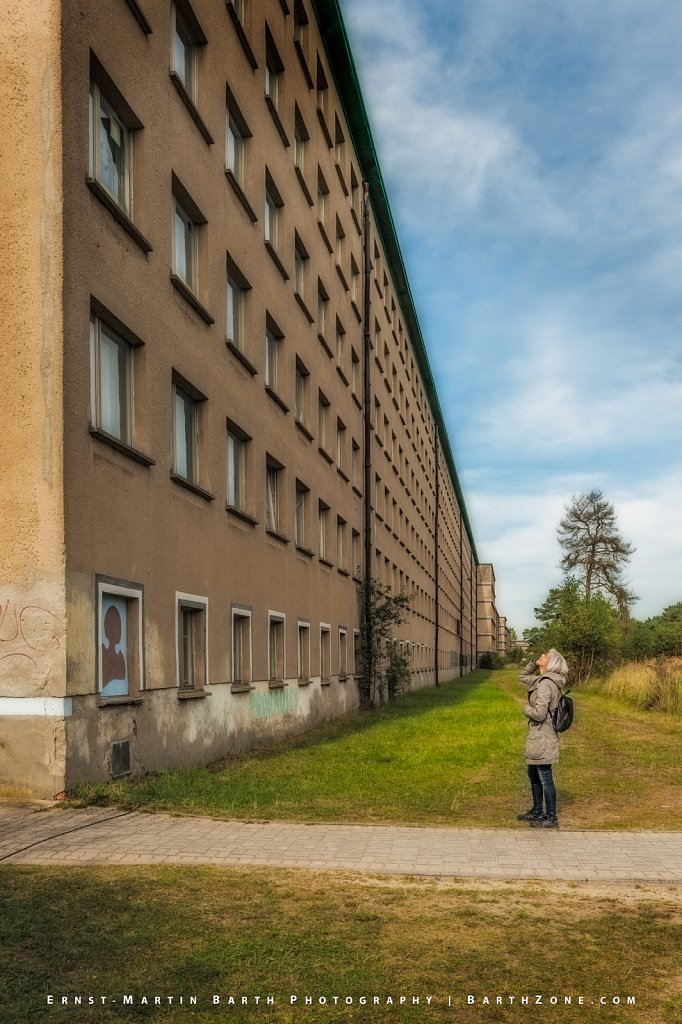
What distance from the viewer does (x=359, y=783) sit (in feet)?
39.8

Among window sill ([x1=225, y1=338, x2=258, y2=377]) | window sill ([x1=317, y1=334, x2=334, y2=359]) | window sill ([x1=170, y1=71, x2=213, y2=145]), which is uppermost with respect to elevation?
window sill ([x1=170, y1=71, x2=213, y2=145])

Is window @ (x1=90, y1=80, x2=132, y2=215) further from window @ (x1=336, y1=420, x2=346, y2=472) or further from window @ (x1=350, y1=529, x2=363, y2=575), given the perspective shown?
window @ (x1=350, y1=529, x2=363, y2=575)

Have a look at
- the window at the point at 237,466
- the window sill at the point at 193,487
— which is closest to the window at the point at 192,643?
the window sill at the point at 193,487

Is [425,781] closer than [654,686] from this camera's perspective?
Yes

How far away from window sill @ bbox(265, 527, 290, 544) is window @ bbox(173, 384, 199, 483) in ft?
13.8

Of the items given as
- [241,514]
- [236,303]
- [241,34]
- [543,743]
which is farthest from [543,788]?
[241,34]

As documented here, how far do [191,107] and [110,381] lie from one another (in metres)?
5.45

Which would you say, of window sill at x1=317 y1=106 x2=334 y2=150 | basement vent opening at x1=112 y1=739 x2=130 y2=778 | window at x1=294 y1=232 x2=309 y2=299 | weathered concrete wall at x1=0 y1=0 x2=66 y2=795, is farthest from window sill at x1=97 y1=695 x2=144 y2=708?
window sill at x1=317 y1=106 x2=334 y2=150

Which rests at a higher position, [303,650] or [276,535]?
[276,535]

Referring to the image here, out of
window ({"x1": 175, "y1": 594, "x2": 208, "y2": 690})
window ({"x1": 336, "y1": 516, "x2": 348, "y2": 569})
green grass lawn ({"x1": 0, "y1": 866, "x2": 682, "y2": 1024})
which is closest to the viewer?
green grass lawn ({"x1": 0, "y1": 866, "x2": 682, "y2": 1024})

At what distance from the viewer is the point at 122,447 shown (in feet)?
39.3

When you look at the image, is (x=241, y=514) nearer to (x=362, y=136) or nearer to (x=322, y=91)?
(x=322, y=91)

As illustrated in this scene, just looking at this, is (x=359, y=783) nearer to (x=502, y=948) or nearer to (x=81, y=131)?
(x=502, y=948)

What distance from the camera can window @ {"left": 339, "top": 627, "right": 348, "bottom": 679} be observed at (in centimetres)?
Answer: 2858
